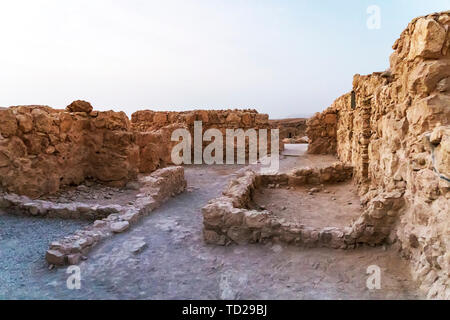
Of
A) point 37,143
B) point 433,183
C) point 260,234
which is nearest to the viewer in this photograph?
point 433,183

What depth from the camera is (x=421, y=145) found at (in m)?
3.29

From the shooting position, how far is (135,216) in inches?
198

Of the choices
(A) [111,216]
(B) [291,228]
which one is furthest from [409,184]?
(A) [111,216]

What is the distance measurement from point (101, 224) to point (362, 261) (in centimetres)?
374

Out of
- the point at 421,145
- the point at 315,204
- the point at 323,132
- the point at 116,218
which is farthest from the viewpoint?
the point at 323,132

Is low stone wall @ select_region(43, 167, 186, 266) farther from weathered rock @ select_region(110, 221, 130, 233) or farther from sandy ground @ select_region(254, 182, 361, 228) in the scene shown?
sandy ground @ select_region(254, 182, 361, 228)

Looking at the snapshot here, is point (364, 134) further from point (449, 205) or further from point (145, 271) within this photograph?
point (145, 271)

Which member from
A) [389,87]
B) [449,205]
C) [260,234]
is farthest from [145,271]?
[389,87]

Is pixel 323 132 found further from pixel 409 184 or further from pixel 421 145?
pixel 421 145

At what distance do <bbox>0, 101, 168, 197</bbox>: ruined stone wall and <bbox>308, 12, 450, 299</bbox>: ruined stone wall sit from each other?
628 cm

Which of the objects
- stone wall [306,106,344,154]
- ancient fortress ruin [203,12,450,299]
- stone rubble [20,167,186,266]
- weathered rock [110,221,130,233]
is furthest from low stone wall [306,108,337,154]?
weathered rock [110,221,130,233]

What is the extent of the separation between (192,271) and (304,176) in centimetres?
480

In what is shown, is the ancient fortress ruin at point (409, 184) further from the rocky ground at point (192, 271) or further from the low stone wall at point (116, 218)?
the low stone wall at point (116, 218)

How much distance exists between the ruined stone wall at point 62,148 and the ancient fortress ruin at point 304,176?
23mm
